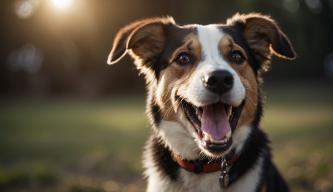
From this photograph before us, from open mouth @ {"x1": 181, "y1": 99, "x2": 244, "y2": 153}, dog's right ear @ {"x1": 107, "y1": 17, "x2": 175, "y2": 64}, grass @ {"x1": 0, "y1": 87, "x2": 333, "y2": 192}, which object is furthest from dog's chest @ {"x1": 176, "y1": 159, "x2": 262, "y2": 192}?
grass @ {"x1": 0, "y1": 87, "x2": 333, "y2": 192}

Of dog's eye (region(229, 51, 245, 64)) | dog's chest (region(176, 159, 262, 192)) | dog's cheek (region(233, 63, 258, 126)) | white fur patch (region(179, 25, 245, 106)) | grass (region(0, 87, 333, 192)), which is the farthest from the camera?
grass (region(0, 87, 333, 192))

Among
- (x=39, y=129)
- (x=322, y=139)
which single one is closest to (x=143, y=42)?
(x=322, y=139)

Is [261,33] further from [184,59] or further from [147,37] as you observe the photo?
[147,37]

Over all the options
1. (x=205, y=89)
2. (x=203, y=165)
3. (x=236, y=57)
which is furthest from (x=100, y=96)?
(x=205, y=89)

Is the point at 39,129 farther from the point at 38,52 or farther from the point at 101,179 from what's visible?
the point at 38,52

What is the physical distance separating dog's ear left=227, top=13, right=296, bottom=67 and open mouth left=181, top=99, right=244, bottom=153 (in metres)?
0.81

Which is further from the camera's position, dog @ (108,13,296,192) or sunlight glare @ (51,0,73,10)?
sunlight glare @ (51,0,73,10)

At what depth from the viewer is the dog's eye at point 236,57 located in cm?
494

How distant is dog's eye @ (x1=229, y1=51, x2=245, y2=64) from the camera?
16.2 ft

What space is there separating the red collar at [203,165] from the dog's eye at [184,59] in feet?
2.73

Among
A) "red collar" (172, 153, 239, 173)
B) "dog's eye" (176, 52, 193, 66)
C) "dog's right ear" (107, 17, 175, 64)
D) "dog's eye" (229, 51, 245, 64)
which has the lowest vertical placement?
"red collar" (172, 153, 239, 173)

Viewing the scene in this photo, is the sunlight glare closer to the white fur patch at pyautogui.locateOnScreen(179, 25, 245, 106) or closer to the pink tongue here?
the white fur patch at pyautogui.locateOnScreen(179, 25, 245, 106)

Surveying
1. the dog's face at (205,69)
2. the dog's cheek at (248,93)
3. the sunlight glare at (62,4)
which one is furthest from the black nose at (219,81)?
the sunlight glare at (62,4)

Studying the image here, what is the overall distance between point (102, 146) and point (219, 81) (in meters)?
8.30
